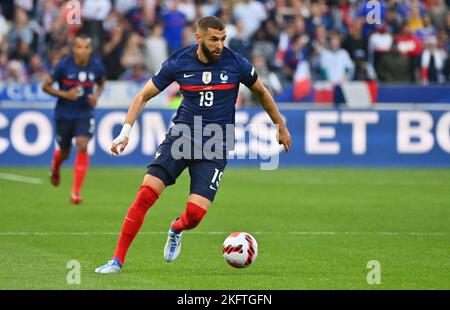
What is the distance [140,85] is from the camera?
2530 cm

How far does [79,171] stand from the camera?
17.5 meters

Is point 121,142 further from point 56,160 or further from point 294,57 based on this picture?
point 294,57

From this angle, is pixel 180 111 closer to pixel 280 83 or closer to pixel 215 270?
pixel 215 270

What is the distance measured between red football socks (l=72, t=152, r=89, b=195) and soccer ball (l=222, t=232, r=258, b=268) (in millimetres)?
6851

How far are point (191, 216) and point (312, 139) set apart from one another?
1277cm

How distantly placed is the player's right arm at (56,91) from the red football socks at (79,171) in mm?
890

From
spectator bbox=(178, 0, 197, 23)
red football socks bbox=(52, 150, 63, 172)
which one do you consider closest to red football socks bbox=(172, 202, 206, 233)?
red football socks bbox=(52, 150, 63, 172)

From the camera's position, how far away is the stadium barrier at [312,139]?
22875 millimetres

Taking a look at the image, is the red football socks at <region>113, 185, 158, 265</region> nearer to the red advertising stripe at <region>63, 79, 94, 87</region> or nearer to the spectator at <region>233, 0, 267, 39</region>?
the red advertising stripe at <region>63, 79, 94, 87</region>

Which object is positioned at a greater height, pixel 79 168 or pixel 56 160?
pixel 56 160

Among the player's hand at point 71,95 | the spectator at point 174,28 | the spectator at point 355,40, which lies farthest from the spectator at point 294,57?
the player's hand at point 71,95

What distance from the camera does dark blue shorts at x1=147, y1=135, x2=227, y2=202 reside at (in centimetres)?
1098

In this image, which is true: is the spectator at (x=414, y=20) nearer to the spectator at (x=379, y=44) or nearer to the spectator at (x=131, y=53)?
the spectator at (x=379, y=44)

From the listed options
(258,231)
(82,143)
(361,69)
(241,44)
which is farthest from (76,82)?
(361,69)
